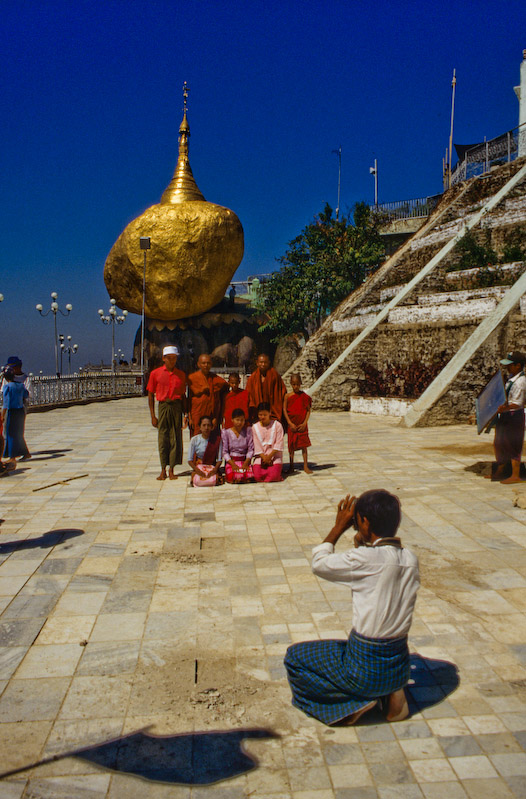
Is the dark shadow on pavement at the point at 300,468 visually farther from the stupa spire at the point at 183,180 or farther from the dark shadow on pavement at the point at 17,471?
the stupa spire at the point at 183,180

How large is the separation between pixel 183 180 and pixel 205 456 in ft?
94.2

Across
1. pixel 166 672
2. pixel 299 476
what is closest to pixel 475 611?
pixel 166 672

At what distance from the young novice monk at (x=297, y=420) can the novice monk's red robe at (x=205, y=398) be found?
2.99 ft

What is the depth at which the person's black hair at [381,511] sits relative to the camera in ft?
8.89

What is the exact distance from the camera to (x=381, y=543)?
9.03 ft

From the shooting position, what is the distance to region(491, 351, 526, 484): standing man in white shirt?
7242 mm

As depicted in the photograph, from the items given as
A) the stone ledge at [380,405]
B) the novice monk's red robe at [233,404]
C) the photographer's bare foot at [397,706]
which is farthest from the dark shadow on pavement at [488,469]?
the stone ledge at [380,405]

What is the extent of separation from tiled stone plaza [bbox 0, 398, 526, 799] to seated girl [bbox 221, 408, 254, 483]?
1.67 ft

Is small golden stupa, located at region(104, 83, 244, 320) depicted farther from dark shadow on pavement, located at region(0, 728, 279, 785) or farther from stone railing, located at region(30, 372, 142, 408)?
dark shadow on pavement, located at region(0, 728, 279, 785)

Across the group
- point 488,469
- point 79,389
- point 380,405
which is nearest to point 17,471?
point 488,469

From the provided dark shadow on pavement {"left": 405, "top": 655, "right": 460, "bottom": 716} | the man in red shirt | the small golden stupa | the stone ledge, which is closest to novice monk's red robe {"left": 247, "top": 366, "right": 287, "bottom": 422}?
the man in red shirt

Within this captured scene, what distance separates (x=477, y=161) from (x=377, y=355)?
1620 centimetres

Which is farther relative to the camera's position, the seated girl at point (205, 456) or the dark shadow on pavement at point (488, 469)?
the seated girl at point (205, 456)

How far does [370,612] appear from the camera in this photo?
2.72 metres
